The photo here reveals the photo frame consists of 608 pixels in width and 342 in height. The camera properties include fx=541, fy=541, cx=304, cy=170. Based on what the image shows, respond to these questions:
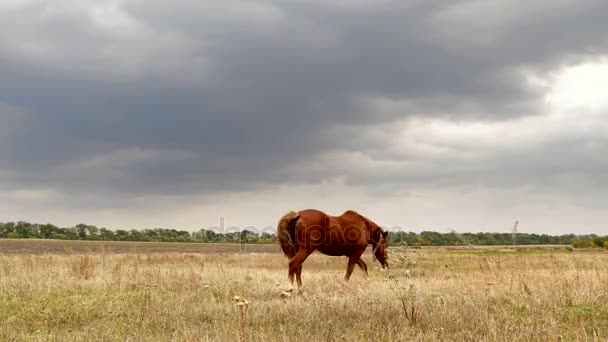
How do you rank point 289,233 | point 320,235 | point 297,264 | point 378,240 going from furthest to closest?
point 378,240 → point 320,235 → point 289,233 → point 297,264

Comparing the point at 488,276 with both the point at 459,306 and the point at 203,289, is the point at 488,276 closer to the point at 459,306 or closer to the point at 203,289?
the point at 459,306

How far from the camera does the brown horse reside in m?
13.8

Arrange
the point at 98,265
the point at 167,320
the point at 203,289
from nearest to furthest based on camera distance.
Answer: the point at 167,320 < the point at 203,289 < the point at 98,265

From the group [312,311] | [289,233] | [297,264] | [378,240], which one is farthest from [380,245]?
[312,311]

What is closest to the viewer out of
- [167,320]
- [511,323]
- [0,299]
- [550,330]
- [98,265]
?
[550,330]

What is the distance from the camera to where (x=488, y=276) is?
12.1m

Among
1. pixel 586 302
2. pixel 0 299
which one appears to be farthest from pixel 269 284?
pixel 586 302

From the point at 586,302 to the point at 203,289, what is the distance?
7.29m

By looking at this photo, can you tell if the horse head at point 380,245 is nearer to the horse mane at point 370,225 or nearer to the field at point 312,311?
the horse mane at point 370,225

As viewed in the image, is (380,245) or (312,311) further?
(380,245)

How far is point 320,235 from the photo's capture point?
1420cm

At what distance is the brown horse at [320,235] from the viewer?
543 inches

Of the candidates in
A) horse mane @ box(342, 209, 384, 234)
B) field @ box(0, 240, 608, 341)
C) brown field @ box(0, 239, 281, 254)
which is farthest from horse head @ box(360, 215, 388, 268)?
brown field @ box(0, 239, 281, 254)

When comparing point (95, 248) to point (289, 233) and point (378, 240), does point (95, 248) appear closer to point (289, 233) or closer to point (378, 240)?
point (378, 240)
